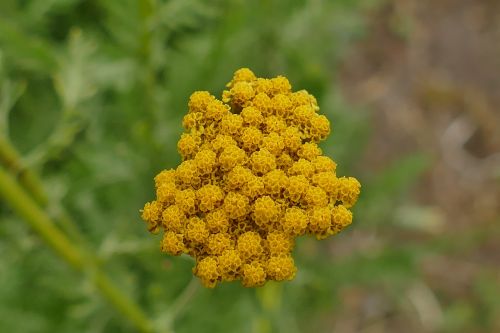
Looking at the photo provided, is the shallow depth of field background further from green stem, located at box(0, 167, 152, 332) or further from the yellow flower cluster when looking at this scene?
the yellow flower cluster

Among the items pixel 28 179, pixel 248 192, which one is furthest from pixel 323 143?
pixel 248 192

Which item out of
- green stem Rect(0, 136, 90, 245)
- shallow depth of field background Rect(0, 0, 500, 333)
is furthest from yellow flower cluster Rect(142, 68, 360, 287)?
green stem Rect(0, 136, 90, 245)

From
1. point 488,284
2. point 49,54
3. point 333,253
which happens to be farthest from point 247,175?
point 488,284

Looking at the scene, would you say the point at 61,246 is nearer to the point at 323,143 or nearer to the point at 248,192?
the point at 248,192

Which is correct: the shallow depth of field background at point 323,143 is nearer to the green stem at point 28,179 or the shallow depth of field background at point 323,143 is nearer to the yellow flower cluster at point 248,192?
the green stem at point 28,179

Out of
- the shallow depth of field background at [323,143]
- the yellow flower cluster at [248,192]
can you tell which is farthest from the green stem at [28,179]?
the yellow flower cluster at [248,192]

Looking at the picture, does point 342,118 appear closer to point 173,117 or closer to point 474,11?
point 173,117
